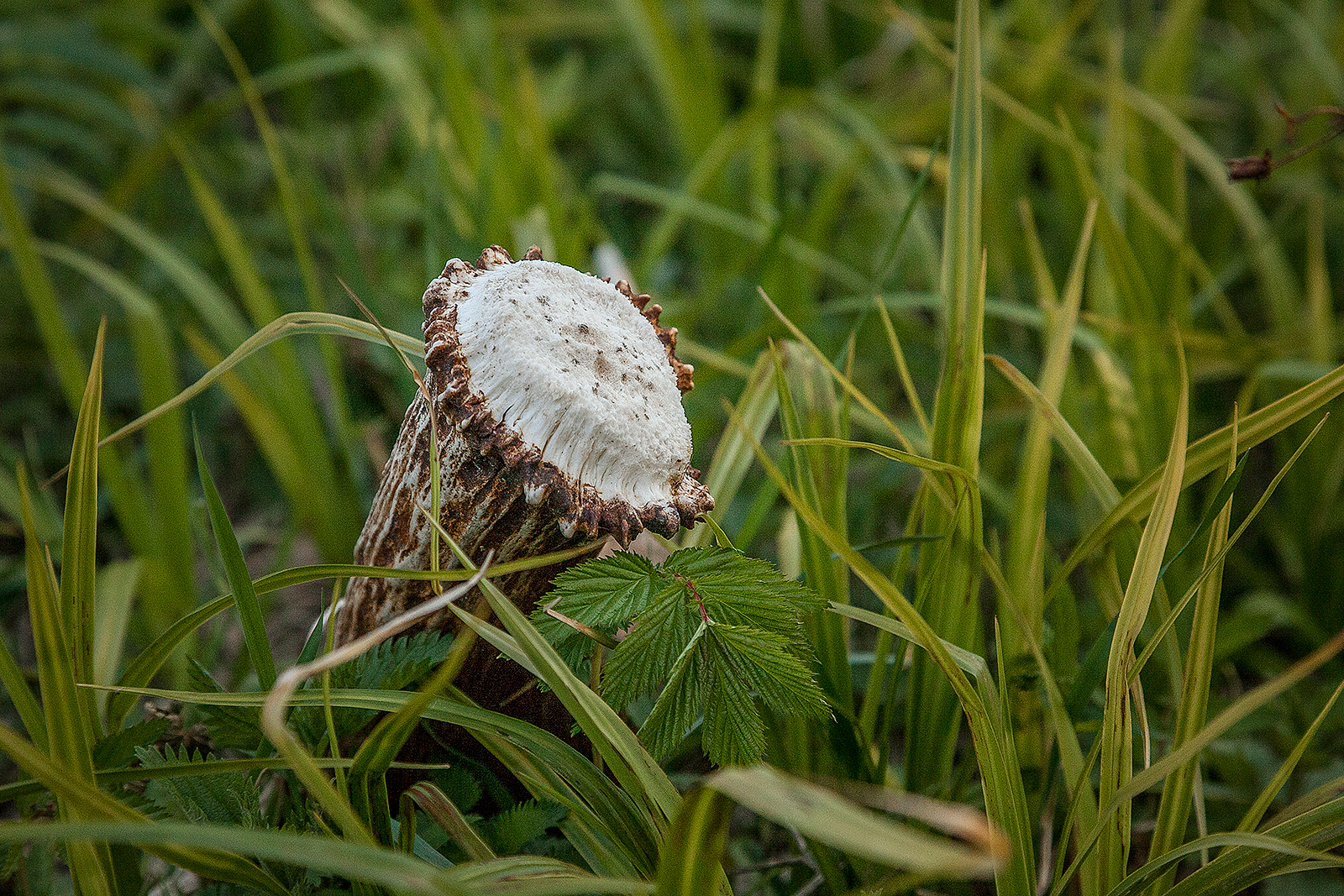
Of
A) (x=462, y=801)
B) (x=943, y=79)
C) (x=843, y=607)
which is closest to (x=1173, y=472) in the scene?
(x=843, y=607)

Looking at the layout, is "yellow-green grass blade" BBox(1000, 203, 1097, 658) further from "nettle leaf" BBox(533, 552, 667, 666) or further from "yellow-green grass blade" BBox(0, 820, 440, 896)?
"yellow-green grass blade" BBox(0, 820, 440, 896)

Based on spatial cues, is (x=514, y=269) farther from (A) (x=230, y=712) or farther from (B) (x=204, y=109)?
(B) (x=204, y=109)

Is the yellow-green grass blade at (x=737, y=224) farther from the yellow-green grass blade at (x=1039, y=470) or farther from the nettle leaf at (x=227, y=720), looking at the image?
the nettle leaf at (x=227, y=720)

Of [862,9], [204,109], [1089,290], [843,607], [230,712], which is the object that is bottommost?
[230,712]

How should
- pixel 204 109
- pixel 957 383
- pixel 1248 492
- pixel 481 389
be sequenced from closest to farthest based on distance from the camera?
pixel 481 389, pixel 957 383, pixel 1248 492, pixel 204 109

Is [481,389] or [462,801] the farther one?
[462,801]

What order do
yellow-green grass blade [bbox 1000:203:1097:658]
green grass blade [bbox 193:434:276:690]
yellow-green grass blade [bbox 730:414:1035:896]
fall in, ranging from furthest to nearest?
yellow-green grass blade [bbox 1000:203:1097:658], green grass blade [bbox 193:434:276:690], yellow-green grass blade [bbox 730:414:1035:896]

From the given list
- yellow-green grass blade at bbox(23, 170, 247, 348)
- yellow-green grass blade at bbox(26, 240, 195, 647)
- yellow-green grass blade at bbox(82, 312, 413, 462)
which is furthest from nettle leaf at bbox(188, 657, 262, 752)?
yellow-green grass blade at bbox(23, 170, 247, 348)

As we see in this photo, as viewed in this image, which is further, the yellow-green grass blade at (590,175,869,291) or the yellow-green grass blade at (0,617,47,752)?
the yellow-green grass blade at (590,175,869,291)
